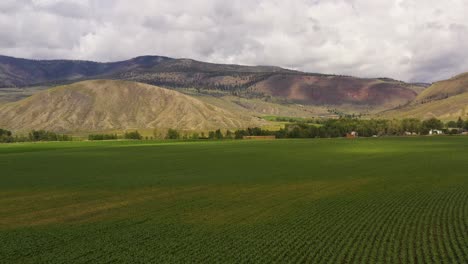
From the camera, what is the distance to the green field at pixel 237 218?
26.3 metres

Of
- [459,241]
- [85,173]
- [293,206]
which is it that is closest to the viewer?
[459,241]

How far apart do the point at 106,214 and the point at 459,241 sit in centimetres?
2753

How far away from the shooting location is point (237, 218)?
1442 inches

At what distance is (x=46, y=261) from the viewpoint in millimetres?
25078

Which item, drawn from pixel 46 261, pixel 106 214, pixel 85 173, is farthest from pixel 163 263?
pixel 85 173

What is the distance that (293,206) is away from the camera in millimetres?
41656

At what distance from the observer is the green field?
2634cm

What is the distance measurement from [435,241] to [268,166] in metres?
55.0

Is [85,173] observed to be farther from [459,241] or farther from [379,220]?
[459,241]

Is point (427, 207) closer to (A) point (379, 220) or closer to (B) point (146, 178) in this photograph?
(A) point (379, 220)

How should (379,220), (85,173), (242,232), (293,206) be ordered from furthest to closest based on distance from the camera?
(85,173) → (293,206) → (379,220) → (242,232)

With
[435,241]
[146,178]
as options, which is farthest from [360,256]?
[146,178]

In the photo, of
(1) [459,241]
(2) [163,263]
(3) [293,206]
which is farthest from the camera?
(3) [293,206]

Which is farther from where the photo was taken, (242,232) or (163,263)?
(242,232)
